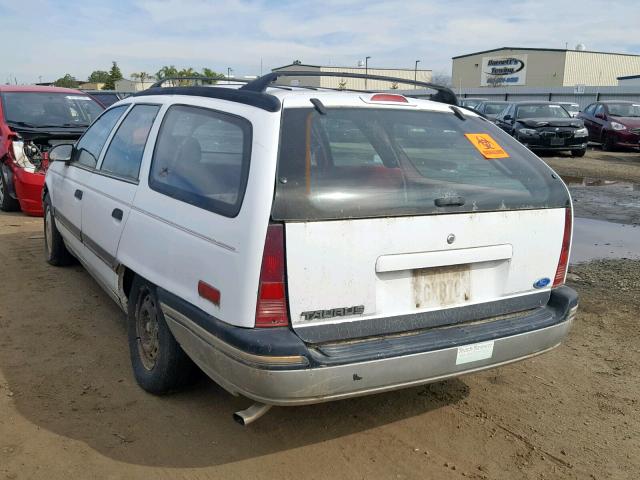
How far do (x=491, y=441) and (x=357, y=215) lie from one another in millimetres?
1439

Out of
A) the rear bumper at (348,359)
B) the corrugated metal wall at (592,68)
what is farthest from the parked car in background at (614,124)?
the corrugated metal wall at (592,68)

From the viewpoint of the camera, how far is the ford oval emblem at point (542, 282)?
3.29 m

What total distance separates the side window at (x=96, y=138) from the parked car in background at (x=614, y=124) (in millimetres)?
18396

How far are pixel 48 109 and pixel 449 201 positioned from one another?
833cm

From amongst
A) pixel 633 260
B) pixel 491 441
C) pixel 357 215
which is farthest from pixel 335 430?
pixel 633 260

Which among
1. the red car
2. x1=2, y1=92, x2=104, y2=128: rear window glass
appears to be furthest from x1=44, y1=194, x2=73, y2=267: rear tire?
x1=2, y1=92, x2=104, y2=128: rear window glass

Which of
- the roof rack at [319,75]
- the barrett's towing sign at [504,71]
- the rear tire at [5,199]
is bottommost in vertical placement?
the rear tire at [5,199]

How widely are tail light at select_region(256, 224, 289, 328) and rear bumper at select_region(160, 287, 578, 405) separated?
A: 8 cm

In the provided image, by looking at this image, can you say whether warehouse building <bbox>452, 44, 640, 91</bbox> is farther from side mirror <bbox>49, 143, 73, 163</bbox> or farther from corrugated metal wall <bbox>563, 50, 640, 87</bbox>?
side mirror <bbox>49, 143, 73, 163</bbox>

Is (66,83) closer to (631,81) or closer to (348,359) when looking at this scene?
(631,81)

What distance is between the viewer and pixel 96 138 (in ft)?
15.8

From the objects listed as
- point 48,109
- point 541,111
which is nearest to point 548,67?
point 541,111

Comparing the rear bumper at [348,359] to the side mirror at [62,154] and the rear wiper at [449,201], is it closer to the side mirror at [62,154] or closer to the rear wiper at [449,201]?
the rear wiper at [449,201]

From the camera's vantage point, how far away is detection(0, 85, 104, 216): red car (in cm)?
855
